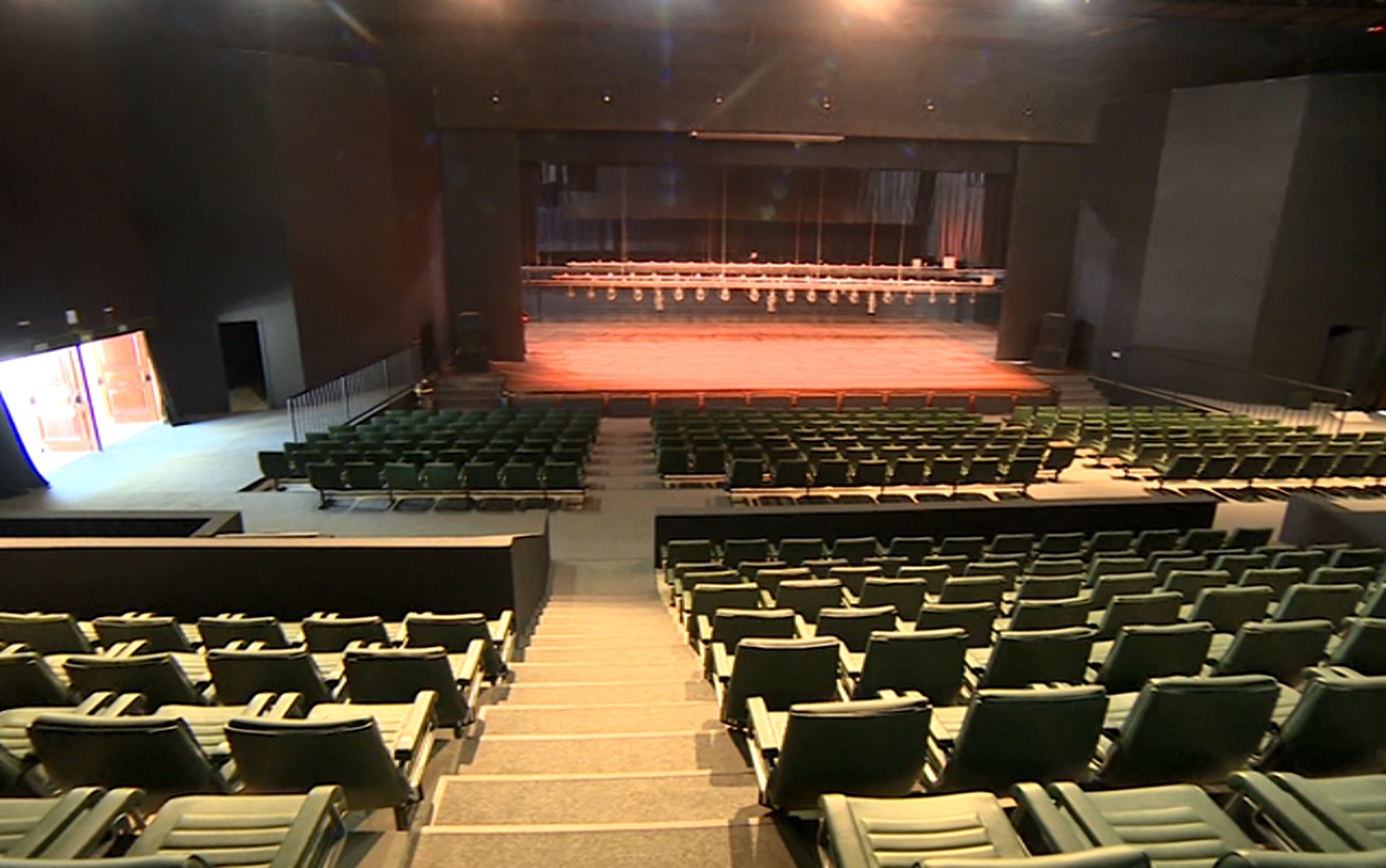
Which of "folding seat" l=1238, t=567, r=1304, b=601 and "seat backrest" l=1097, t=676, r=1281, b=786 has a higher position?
"seat backrest" l=1097, t=676, r=1281, b=786

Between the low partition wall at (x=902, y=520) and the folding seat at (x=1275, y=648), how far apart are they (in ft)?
12.9

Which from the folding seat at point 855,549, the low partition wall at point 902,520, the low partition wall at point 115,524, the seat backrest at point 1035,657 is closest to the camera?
the seat backrest at point 1035,657

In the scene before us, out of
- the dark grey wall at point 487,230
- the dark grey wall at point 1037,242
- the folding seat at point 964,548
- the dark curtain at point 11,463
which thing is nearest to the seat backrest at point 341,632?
the folding seat at point 964,548

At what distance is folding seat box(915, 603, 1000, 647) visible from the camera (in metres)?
4.52

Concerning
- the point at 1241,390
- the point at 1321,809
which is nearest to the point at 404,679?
the point at 1321,809

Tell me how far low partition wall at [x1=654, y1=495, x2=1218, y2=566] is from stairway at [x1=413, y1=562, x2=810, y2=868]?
8.12 feet

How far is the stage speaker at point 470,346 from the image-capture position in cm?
1927

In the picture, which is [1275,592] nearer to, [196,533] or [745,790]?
[745,790]

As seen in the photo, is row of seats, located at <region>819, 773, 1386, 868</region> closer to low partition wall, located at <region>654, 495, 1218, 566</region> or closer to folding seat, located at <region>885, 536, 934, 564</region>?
folding seat, located at <region>885, 536, 934, 564</region>

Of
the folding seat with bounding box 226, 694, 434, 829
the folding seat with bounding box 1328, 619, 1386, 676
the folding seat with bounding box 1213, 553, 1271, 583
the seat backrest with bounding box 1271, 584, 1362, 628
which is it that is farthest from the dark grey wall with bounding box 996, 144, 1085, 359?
the folding seat with bounding box 226, 694, 434, 829

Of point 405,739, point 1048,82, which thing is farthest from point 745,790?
point 1048,82

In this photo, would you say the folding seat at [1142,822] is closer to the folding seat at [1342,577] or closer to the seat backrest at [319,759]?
the seat backrest at [319,759]

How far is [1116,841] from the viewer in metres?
2.29

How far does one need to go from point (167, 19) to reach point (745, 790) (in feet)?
55.2
